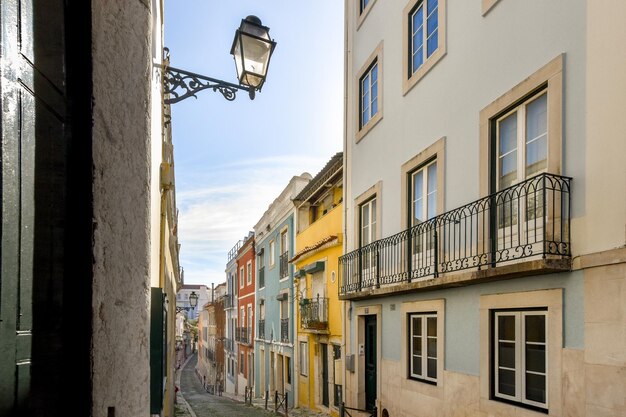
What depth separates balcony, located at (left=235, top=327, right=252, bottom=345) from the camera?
2855cm

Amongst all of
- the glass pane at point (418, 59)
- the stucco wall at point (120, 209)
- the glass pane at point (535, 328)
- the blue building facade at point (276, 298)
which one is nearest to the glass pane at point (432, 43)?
the glass pane at point (418, 59)

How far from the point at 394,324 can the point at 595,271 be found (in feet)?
17.4

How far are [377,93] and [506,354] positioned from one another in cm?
666

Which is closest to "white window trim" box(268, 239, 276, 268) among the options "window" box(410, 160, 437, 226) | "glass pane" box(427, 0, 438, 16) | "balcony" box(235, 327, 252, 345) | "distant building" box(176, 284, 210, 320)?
"balcony" box(235, 327, 252, 345)

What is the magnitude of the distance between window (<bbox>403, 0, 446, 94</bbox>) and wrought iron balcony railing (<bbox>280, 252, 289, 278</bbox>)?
12675 mm

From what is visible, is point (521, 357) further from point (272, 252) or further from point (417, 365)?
point (272, 252)

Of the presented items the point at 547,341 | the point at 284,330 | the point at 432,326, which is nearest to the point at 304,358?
the point at 284,330

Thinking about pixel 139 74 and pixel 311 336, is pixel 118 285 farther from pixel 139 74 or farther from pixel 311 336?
pixel 311 336

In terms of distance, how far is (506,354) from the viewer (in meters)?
6.51

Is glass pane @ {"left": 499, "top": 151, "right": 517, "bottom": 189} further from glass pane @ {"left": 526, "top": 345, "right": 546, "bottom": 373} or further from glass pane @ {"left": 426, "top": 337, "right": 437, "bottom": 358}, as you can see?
glass pane @ {"left": 426, "top": 337, "right": 437, "bottom": 358}

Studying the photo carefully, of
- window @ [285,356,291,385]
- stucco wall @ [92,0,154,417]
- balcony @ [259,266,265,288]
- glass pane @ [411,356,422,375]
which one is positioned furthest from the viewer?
balcony @ [259,266,265,288]

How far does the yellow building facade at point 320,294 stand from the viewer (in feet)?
46.4

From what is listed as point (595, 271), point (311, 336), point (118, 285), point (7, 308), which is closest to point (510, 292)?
point (595, 271)

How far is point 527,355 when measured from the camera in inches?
239
